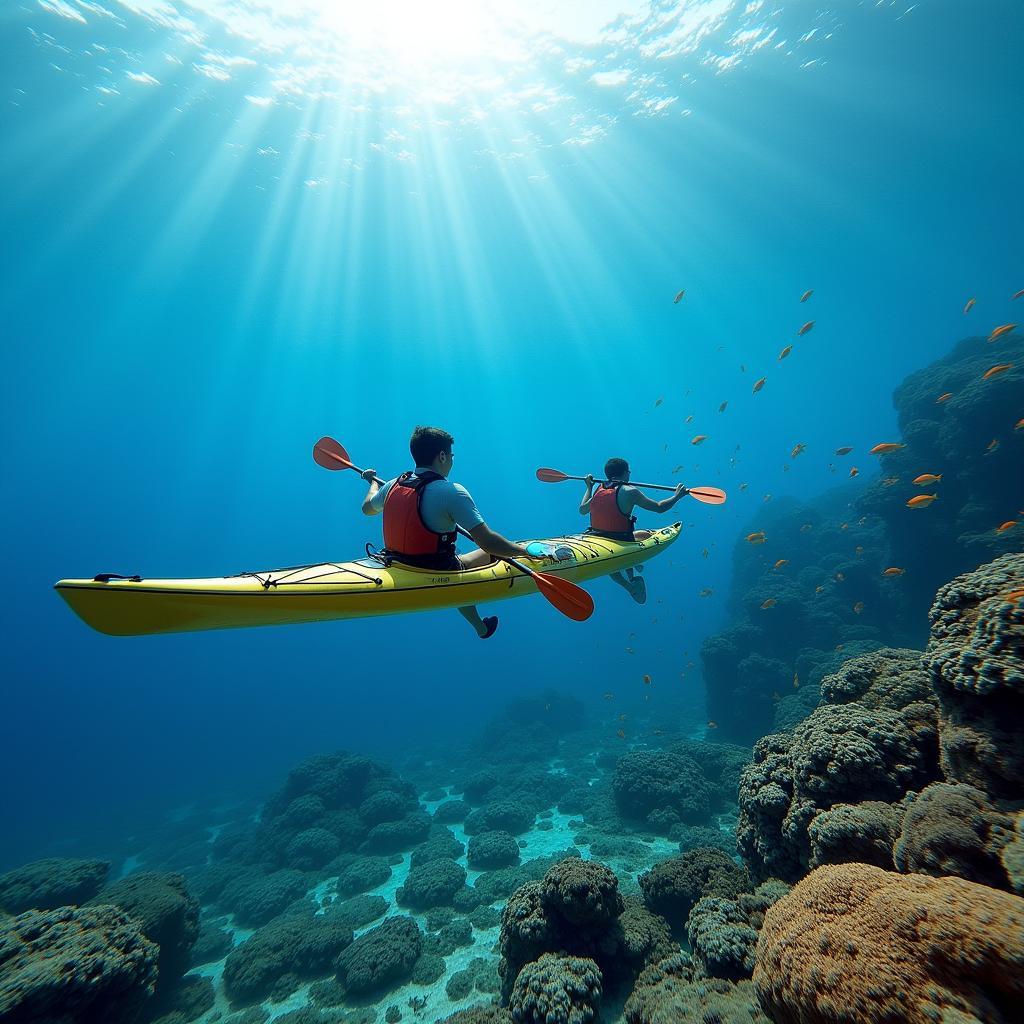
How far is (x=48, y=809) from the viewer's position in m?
35.2

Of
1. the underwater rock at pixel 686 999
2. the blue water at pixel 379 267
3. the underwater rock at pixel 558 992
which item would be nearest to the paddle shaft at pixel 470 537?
the underwater rock at pixel 686 999

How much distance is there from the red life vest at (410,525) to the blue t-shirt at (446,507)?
7 cm

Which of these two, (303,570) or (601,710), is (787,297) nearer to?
(601,710)

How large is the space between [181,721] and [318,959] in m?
71.5

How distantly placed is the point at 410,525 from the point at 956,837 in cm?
522

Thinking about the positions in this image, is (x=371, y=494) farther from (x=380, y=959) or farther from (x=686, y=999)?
(x=380, y=959)

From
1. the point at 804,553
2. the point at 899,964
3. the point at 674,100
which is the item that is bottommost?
the point at 899,964

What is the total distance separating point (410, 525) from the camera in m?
5.16

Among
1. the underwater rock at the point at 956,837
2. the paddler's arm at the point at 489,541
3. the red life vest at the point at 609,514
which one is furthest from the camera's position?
the red life vest at the point at 609,514

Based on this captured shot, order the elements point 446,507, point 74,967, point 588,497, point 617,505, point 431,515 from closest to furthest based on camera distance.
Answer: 1. point 446,507
2. point 431,515
3. point 74,967
4. point 617,505
5. point 588,497

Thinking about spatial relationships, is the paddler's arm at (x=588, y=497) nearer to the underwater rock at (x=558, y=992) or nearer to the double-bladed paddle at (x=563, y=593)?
the double-bladed paddle at (x=563, y=593)

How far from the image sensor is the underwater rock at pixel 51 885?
9.39 metres

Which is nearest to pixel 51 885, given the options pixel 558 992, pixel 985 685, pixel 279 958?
pixel 279 958

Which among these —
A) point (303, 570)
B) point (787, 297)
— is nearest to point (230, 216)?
point (303, 570)
